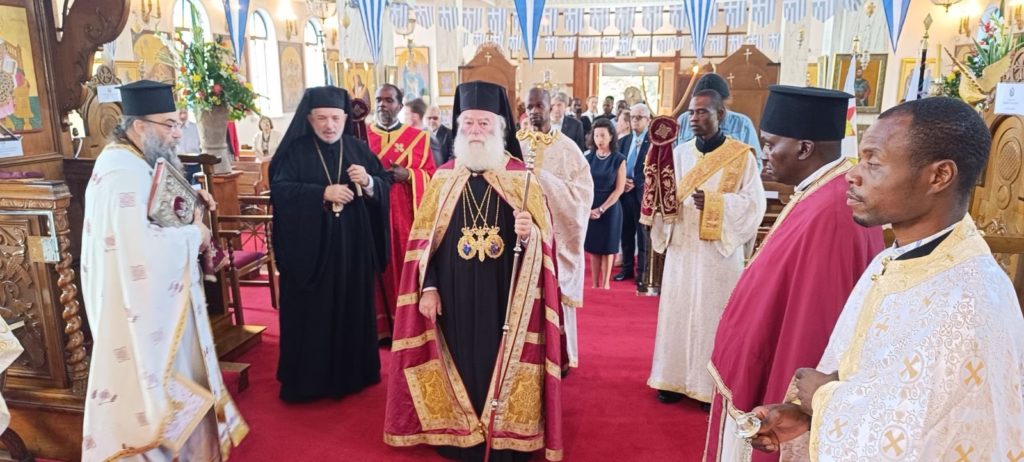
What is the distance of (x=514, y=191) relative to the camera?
3.12m

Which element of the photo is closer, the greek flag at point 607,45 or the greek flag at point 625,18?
the greek flag at point 625,18

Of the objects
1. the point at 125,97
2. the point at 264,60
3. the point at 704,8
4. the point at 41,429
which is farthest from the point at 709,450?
the point at 264,60

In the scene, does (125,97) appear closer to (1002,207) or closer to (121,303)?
(121,303)

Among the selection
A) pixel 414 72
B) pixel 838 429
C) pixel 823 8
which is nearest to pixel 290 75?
pixel 414 72

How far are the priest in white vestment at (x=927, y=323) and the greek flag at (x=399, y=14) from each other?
13.1 metres

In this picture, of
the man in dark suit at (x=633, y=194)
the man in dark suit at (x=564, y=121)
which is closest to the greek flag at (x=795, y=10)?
the man in dark suit at (x=633, y=194)

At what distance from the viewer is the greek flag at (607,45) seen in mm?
20219

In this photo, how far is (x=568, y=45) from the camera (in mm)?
20453

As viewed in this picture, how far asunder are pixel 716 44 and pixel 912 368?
768 inches

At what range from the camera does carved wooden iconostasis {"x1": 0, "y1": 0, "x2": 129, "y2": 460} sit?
9.78 feet

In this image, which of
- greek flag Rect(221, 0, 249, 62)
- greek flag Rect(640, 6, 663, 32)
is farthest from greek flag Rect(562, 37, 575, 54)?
greek flag Rect(221, 0, 249, 62)

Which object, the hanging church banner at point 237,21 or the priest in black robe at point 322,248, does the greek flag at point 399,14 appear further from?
the priest in black robe at point 322,248

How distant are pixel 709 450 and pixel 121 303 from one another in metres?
2.56

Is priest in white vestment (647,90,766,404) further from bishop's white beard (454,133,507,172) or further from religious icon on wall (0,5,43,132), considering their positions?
religious icon on wall (0,5,43,132)
